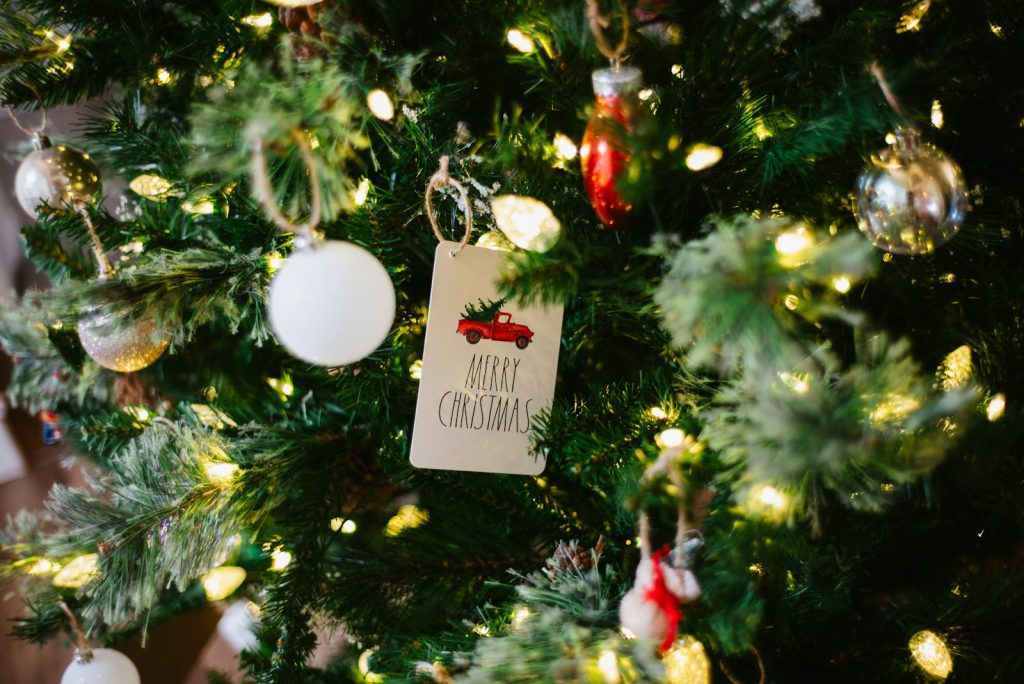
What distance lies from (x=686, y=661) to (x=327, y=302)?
0.28 m

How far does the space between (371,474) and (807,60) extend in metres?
0.52

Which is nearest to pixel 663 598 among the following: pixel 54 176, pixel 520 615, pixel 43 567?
pixel 520 615

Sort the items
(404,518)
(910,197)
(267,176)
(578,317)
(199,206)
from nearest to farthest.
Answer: (267,176) → (910,197) → (578,317) → (199,206) → (404,518)

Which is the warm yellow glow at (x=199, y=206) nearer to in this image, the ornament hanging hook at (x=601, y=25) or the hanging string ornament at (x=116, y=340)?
the hanging string ornament at (x=116, y=340)

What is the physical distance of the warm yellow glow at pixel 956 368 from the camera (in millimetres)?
507

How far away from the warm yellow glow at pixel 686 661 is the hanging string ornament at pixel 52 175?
2.09 feet

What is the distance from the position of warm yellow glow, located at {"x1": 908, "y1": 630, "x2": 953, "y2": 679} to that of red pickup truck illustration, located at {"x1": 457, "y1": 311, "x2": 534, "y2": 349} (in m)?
0.32

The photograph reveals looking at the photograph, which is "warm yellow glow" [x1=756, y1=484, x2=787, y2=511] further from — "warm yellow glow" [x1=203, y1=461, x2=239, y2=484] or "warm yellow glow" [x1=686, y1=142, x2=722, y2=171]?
"warm yellow glow" [x1=203, y1=461, x2=239, y2=484]

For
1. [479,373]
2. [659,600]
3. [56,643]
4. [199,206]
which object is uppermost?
[199,206]

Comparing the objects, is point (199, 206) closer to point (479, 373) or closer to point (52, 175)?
point (52, 175)

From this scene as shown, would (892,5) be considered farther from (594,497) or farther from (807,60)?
(594,497)

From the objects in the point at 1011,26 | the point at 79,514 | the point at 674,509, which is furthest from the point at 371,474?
the point at 1011,26

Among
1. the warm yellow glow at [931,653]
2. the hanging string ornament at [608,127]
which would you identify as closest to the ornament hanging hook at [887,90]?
the hanging string ornament at [608,127]

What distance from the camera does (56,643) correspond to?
118 cm
